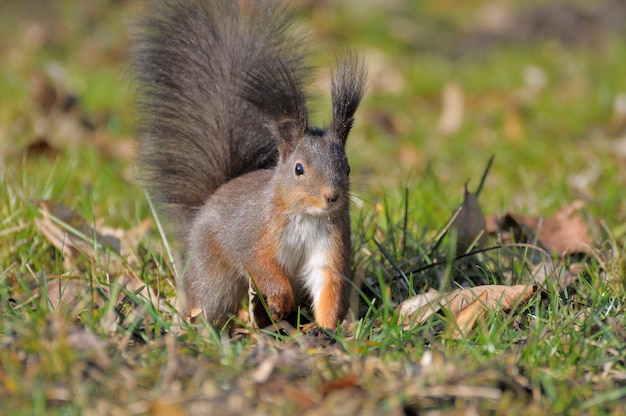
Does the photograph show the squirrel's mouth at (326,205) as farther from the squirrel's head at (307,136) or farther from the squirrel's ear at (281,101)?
the squirrel's ear at (281,101)

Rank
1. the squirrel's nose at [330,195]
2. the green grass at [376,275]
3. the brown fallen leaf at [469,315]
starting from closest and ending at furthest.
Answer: the green grass at [376,275] → the brown fallen leaf at [469,315] → the squirrel's nose at [330,195]

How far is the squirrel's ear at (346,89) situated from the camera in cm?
207

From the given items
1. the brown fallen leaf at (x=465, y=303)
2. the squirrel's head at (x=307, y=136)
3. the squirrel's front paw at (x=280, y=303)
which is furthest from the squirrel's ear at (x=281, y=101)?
the brown fallen leaf at (x=465, y=303)

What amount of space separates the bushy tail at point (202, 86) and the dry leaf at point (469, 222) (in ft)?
1.78

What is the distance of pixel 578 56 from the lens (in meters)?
5.84

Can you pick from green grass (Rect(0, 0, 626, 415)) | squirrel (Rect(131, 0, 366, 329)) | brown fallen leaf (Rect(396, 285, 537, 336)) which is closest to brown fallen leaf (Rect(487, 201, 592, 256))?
green grass (Rect(0, 0, 626, 415))

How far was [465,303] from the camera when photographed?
1992mm

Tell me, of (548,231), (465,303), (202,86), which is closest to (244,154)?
(202,86)

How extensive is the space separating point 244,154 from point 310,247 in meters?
0.46

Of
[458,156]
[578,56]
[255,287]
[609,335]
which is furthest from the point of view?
[578,56]

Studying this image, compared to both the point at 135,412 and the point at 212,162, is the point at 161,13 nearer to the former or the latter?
the point at 212,162

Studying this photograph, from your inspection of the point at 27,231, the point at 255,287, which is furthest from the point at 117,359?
the point at 27,231

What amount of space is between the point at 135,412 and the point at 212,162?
117 centimetres

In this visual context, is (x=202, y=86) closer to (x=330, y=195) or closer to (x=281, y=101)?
(x=281, y=101)
